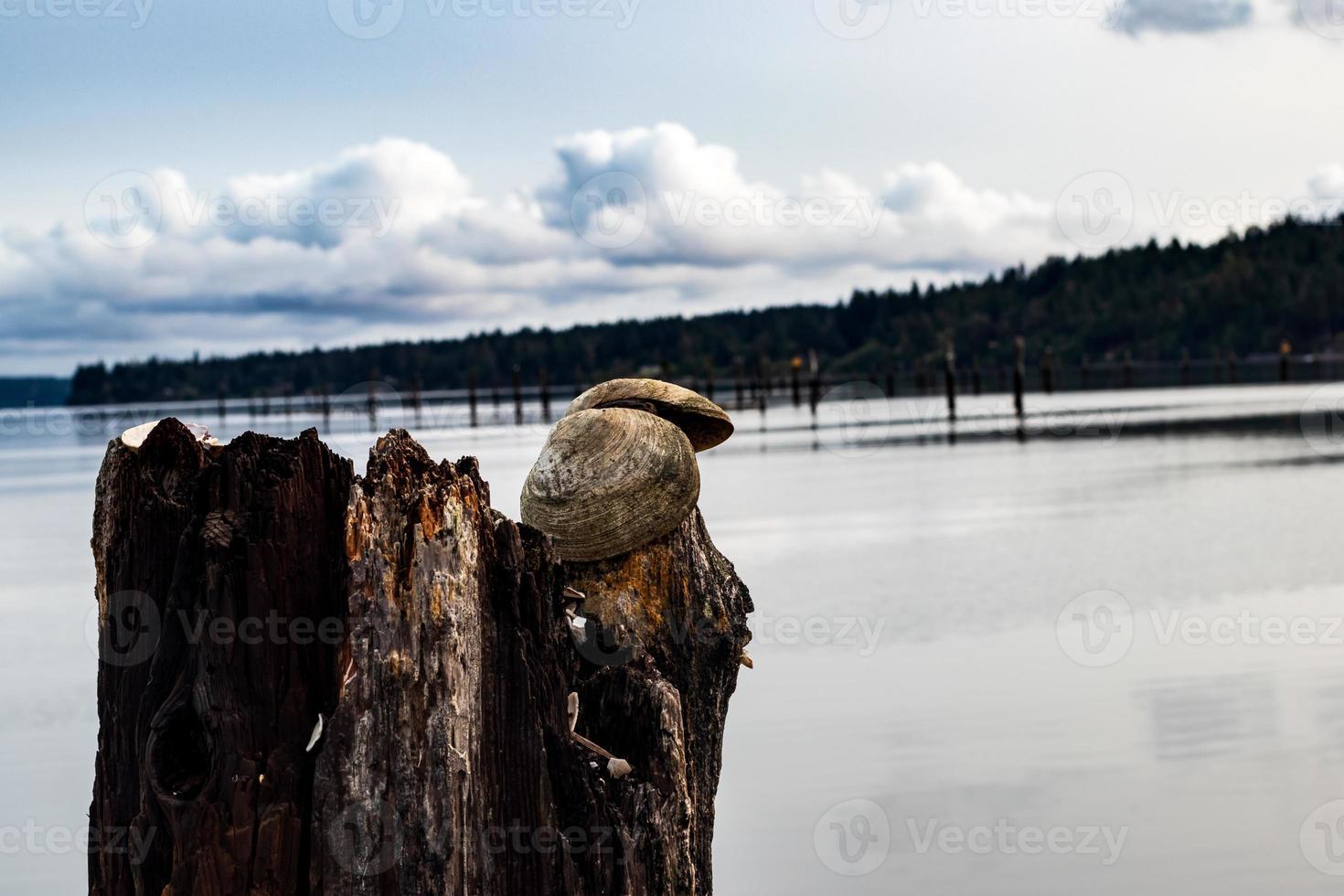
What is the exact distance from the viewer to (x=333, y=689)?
3.49m

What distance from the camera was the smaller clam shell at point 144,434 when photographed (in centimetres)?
358

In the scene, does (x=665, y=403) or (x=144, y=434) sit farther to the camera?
(x=665, y=403)

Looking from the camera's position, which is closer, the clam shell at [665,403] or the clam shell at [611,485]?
the clam shell at [611,485]

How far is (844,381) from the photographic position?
184m

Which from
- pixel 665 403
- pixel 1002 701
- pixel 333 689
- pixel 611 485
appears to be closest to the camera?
pixel 333 689

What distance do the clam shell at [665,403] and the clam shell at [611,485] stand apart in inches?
10.7

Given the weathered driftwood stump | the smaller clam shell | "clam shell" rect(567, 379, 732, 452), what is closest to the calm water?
"clam shell" rect(567, 379, 732, 452)

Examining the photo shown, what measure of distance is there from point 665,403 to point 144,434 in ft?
7.53

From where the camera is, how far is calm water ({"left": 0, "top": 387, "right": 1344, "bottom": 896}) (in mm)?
6898

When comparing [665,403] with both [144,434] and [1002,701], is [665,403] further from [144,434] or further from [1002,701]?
[1002,701]

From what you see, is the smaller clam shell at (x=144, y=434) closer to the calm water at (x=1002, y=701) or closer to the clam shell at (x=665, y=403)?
the clam shell at (x=665, y=403)

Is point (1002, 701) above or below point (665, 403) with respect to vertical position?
below

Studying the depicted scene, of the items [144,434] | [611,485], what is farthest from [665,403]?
[144,434]

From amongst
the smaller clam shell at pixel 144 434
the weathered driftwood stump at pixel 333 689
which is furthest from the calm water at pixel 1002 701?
the smaller clam shell at pixel 144 434
